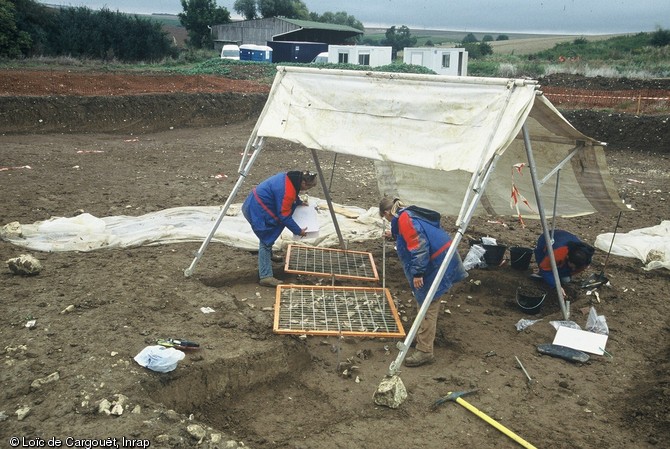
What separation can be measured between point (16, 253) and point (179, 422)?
4497 millimetres

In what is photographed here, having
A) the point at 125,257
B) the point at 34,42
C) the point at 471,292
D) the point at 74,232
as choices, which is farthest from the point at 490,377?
the point at 34,42

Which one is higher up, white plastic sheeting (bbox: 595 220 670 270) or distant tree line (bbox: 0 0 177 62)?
distant tree line (bbox: 0 0 177 62)

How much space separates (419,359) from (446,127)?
2.22 metres

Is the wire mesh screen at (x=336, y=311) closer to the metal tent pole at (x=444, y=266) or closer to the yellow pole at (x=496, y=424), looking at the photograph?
the metal tent pole at (x=444, y=266)

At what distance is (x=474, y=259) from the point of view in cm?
817

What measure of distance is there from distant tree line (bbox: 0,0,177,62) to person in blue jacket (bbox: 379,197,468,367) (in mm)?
29956

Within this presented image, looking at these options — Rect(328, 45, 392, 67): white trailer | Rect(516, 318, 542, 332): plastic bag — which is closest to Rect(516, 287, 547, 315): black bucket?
Rect(516, 318, 542, 332): plastic bag

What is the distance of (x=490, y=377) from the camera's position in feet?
18.3

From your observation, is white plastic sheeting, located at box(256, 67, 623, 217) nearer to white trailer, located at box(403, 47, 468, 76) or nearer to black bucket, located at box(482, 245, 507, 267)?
black bucket, located at box(482, 245, 507, 267)

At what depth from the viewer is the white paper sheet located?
Result: 20.1 ft

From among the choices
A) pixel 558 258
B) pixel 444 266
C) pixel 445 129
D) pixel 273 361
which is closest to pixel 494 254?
pixel 558 258

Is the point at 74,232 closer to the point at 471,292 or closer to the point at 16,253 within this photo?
the point at 16,253

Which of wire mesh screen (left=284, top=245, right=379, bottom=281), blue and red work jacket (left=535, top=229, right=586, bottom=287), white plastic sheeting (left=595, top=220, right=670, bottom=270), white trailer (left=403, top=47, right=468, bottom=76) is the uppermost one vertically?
white trailer (left=403, top=47, right=468, bottom=76)

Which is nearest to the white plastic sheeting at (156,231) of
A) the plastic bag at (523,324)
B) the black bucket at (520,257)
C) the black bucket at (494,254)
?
the black bucket at (494,254)
